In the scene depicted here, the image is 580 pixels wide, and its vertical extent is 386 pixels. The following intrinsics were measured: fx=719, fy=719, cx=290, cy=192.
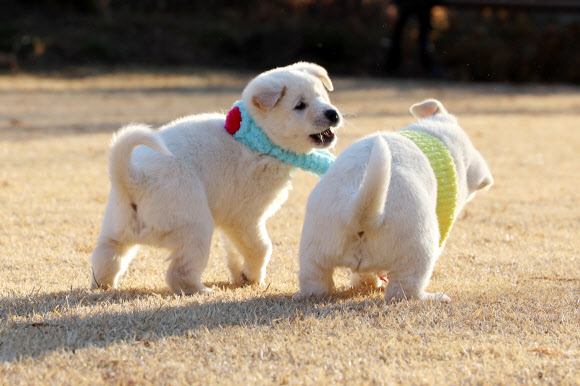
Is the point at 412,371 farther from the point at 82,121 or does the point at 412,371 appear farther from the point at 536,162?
the point at 82,121

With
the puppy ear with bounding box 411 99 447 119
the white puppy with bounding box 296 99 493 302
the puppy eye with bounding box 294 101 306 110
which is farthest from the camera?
the puppy ear with bounding box 411 99 447 119

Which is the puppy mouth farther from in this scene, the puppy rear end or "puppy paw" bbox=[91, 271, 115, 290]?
"puppy paw" bbox=[91, 271, 115, 290]

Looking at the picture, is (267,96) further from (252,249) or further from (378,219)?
(378,219)

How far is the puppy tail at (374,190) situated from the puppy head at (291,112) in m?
0.94

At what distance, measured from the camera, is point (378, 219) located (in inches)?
119

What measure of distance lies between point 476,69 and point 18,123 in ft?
40.5

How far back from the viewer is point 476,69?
Result: 18.5 meters

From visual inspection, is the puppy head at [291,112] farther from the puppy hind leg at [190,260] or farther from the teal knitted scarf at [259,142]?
the puppy hind leg at [190,260]

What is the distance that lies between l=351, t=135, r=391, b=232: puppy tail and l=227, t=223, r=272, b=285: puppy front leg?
0.87m

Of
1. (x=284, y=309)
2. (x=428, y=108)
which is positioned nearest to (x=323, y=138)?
(x=428, y=108)

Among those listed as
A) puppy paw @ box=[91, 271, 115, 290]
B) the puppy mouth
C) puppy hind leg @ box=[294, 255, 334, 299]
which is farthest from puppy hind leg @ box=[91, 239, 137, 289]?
the puppy mouth

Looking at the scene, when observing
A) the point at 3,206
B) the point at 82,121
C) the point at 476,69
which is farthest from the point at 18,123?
the point at 476,69

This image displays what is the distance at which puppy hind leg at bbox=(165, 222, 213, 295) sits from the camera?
3.39 metres

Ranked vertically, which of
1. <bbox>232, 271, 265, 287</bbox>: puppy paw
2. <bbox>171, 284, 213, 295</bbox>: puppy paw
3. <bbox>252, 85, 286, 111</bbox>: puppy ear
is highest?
<bbox>252, 85, 286, 111</bbox>: puppy ear
